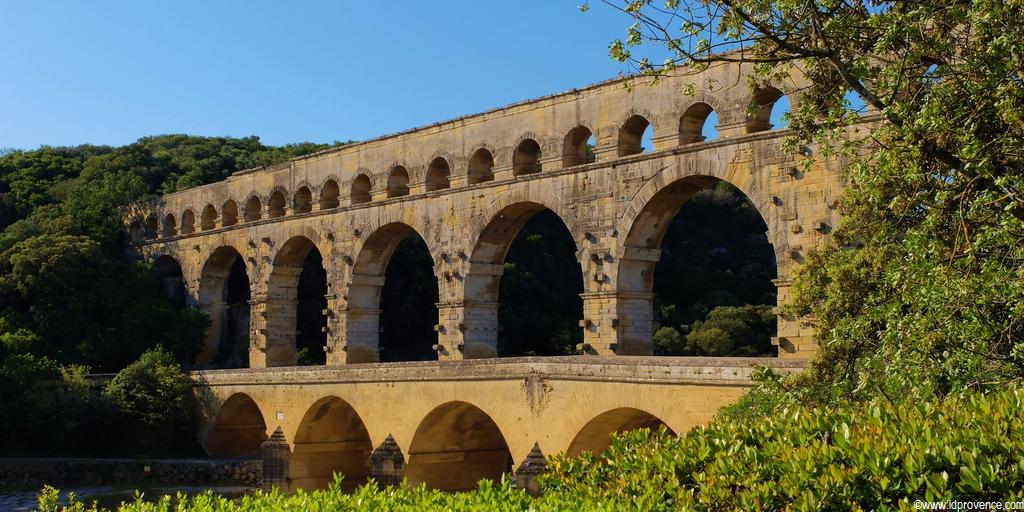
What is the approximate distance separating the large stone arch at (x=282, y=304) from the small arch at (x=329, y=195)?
1787 millimetres

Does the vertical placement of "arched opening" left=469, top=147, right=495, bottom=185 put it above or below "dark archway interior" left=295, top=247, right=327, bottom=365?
above

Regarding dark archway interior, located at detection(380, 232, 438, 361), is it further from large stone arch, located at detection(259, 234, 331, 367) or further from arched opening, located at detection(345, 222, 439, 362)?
large stone arch, located at detection(259, 234, 331, 367)

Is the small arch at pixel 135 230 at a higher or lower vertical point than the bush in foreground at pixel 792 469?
higher

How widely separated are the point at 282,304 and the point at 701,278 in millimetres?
18787

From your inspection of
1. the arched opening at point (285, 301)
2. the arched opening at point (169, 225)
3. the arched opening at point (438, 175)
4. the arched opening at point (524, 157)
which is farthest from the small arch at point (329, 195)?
the arched opening at point (169, 225)

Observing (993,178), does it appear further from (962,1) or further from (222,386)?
(222,386)

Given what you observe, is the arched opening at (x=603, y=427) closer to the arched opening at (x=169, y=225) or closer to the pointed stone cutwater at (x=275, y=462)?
the pointed stone cutwater at (x=275, y=462)

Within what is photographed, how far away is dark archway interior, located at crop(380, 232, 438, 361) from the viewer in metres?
45.0

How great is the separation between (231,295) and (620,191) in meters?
23.5

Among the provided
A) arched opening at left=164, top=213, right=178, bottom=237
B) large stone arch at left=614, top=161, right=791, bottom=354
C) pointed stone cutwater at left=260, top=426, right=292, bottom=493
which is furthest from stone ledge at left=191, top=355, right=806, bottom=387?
arched opening at left=164, top=213, right=178, bottom=237

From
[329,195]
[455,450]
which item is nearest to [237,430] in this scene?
[329,195]

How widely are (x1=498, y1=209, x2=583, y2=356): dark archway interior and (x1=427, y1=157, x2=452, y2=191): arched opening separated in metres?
10.2

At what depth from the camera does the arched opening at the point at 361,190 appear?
34219 mm

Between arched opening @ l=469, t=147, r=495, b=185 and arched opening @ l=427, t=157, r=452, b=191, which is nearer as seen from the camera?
arched opening @ l=469, t=147, r=495, b=185
